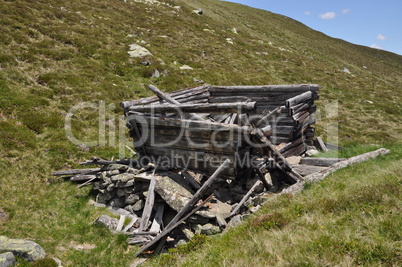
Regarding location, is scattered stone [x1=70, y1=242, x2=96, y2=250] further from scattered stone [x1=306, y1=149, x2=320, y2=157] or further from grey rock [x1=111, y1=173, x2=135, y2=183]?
scattered stone [x1=306, y1=149, x2=320, y2=157]

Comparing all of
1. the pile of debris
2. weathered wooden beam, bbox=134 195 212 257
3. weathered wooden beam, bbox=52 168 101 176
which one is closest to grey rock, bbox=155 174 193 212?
the pile of debris

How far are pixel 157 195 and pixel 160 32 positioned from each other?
120ft

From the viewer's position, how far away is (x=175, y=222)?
823 centimetres

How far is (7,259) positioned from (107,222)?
314 centimetres

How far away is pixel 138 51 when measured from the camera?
1209 inches

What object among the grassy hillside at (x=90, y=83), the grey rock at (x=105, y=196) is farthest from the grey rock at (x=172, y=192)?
the grey rock at (x=105, y=196)

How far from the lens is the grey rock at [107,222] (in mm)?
8812

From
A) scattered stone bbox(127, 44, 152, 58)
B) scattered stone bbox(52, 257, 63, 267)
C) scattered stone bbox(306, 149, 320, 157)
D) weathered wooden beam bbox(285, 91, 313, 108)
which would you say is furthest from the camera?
scattered stone bbox(127, 44, 152, 58)

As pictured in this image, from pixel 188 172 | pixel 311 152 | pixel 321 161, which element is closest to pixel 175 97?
pixel 188 172

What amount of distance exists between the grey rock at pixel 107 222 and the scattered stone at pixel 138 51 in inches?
962

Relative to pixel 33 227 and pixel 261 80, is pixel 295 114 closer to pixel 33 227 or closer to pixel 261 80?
pixel 33 227

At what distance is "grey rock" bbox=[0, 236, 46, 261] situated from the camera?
6492mm

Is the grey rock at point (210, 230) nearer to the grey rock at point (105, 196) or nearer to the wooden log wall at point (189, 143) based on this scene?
the wooden log wall at point (189, 143)

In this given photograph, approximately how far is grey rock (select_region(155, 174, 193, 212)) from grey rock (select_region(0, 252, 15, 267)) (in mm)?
4412
